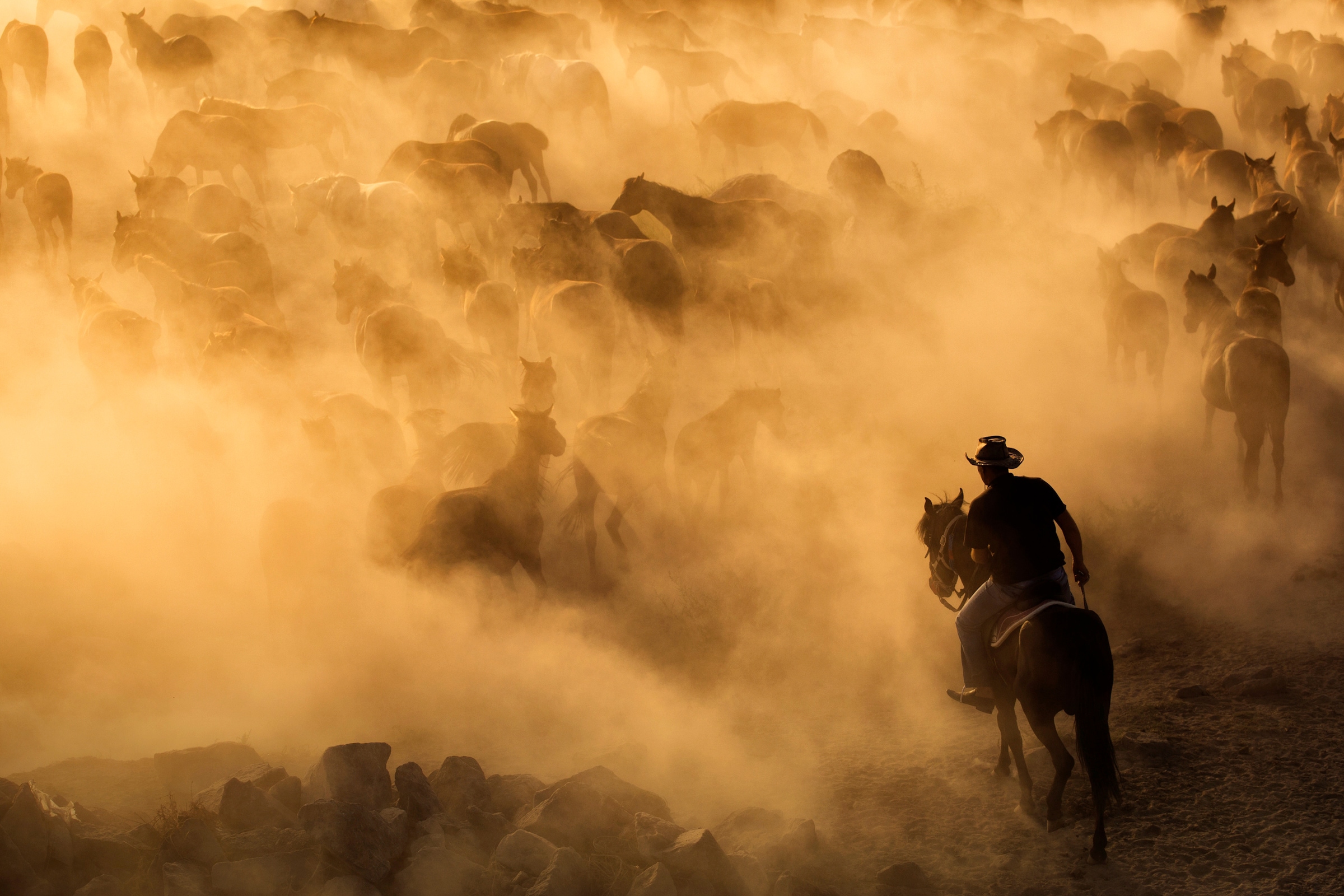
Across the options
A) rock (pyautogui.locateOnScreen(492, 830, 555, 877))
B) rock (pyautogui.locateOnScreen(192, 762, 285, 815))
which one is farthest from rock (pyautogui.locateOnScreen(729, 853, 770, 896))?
rock (pyautogui.locateOnScreen(192, 762, 285, 815))

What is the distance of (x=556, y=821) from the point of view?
234 inches

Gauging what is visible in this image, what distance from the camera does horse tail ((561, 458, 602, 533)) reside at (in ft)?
37.4

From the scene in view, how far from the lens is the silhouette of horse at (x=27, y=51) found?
822 inches

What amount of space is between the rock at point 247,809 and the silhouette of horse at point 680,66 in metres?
21.5

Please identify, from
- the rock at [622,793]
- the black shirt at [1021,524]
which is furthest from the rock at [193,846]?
the black shirt at [1021,524]

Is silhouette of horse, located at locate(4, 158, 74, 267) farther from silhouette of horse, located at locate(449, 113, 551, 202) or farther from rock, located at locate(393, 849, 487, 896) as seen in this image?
rock, located at locate(393, 849, 487, 896)

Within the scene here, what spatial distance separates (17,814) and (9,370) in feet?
39.0

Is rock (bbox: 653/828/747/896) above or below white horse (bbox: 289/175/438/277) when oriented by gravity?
below

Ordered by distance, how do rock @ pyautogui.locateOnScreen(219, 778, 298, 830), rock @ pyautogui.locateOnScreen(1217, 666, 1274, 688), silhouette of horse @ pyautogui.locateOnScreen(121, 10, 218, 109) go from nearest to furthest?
1. rock @ pyautogui.locateOnScreen(219, 778, 298, 830)
2. rock @ pyautogui.locateOnScreen(1217, 666, 1274, 688)
3. silhouette of horse @ pyautogui.locateOnScreen(121, 10, 218, 109)

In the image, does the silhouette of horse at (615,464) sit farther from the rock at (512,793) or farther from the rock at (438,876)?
the rock at (438,876)

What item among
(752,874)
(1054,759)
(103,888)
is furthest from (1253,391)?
(103,888)

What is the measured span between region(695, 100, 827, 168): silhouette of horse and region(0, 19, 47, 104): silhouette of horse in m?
14.5

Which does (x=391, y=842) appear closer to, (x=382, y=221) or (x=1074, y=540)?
(x=1074, y=540)

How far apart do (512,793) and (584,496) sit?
5250mm
